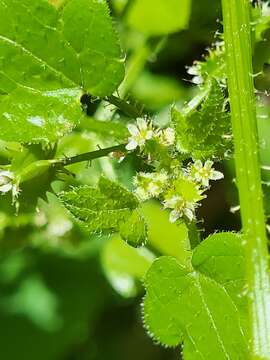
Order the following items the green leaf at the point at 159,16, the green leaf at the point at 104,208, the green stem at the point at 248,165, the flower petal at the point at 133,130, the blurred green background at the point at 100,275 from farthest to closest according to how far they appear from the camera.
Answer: the blurred green background at the point at 100,275 → the green leaf at the point at 159,16 → the flower petal at the point at 133,130 → the green leaf at the point at 104,208 → the green stem at the point at 248,165

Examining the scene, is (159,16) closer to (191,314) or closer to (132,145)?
(132,145)

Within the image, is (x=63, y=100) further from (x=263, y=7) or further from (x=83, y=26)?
(x=263, y=7)

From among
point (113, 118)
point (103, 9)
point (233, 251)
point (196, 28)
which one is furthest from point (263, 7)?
point (233, 251)

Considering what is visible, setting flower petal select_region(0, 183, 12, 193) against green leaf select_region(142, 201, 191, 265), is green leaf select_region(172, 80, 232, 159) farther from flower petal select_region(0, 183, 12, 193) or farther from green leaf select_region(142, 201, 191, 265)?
green leaf select_region(142, 201, 191, 265)

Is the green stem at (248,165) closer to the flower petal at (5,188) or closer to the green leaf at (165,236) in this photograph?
the flower petal at (5,188)

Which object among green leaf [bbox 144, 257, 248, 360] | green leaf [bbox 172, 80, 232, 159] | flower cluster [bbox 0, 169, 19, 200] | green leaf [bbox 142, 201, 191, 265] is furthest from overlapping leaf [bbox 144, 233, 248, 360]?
Result: green leaf [bbox 142, 201, 191, 265]

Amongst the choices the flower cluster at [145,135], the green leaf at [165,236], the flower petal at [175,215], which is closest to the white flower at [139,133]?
the flower cluster at [145,135]
